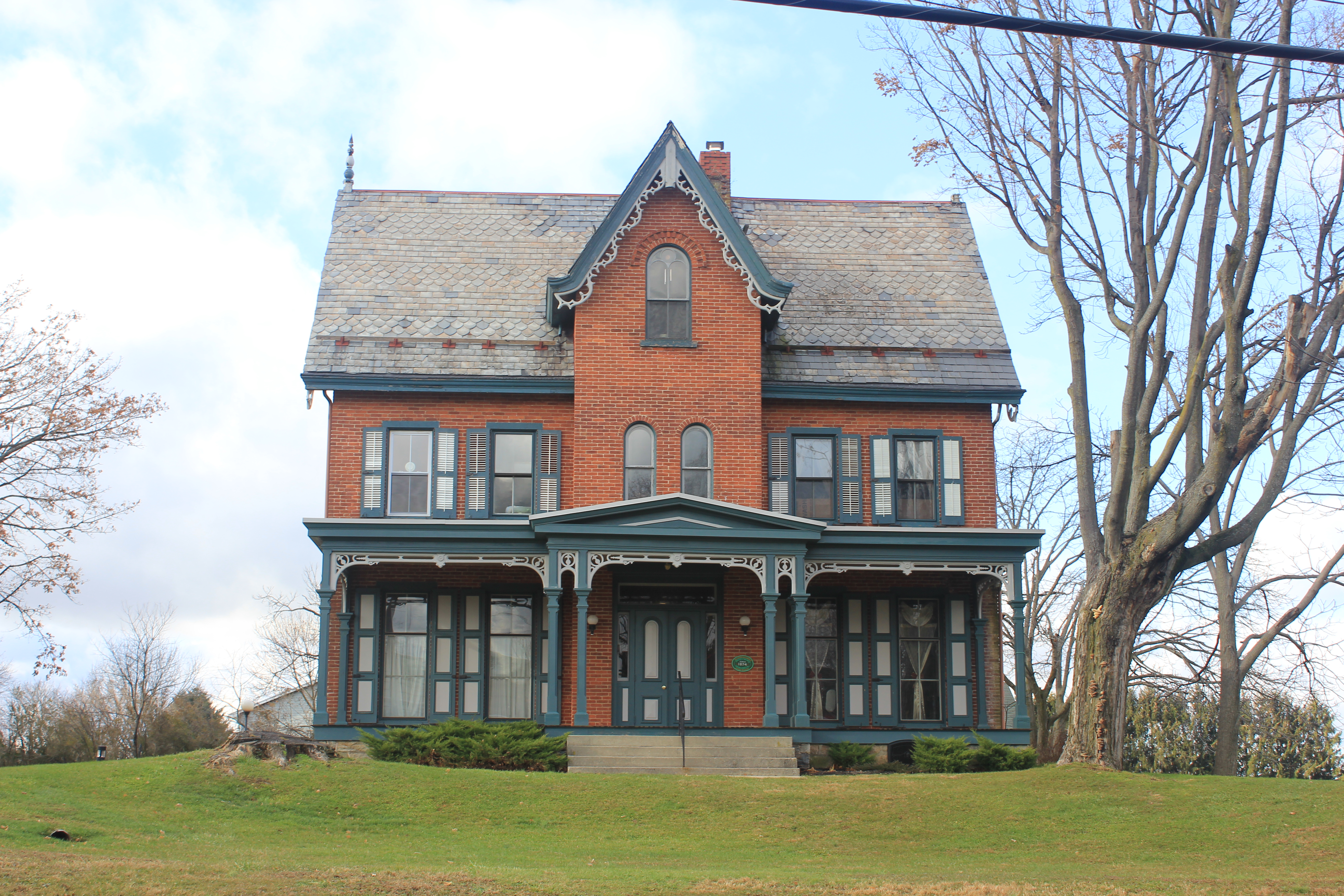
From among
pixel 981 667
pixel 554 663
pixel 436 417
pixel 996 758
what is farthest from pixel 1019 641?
pixel 436 417

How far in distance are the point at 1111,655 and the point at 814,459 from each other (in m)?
7.07

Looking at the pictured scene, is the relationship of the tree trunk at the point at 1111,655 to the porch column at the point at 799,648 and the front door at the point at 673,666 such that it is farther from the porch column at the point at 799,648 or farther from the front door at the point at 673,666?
the front door at the point at 673,666

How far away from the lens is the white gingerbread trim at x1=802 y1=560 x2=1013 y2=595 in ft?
74.6

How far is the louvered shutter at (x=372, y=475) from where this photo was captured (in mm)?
23656

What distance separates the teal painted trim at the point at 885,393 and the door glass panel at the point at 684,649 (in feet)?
15.1

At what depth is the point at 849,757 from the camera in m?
22.3

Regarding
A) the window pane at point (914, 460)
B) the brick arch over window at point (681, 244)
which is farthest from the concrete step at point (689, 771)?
the brick arch over window at point (681, 244)

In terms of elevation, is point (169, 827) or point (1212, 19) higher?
point (1212, 19)

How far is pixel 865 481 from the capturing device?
2452 centimetres

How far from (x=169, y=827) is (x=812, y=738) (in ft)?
37.3

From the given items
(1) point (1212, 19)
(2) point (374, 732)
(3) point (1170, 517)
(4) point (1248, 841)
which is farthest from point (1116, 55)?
(2) point (374, 732)

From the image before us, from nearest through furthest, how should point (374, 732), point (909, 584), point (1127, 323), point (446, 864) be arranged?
point (446, 864), point (1127, 323), point (374, 732), point (909, 584)

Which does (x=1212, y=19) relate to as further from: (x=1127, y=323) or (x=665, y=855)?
(x=665, y=855)

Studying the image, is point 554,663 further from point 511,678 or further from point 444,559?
point 444,559
